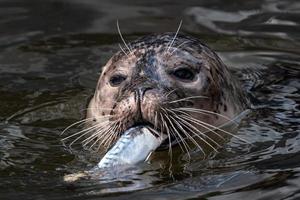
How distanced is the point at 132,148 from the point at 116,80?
120 centimetres

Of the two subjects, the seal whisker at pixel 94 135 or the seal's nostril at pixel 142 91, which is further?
the seal whisker at pixel 94 135

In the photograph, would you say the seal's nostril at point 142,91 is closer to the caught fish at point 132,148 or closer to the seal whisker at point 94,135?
the caught fish at point 132,148

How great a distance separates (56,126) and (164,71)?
112cm

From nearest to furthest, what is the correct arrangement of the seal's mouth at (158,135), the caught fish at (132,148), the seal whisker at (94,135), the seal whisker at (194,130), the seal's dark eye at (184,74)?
1. the caught fish at (132,148)
2. the seal's mouth at (158,135)
3. the seal whisker at (194,130)
4. the seal whisker at (94,135)
5. the seal's dark eye at (184,74)

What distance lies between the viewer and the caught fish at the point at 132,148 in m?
5.54

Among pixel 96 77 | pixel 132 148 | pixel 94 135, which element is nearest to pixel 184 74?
pixel 94 135

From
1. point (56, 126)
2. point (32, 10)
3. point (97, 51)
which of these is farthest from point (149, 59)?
point (32, 10)

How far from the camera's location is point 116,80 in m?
6.71

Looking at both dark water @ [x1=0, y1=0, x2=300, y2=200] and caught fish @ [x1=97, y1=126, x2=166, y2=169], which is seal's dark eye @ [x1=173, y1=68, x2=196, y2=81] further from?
caught fish @ [x1=97, y1=126, x2=166, y2=169]

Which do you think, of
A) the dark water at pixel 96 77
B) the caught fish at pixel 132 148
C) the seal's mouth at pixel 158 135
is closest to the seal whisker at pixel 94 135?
the dark water at pixel 96 77

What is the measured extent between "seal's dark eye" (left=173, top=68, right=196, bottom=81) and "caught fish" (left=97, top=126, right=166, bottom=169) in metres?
0.84

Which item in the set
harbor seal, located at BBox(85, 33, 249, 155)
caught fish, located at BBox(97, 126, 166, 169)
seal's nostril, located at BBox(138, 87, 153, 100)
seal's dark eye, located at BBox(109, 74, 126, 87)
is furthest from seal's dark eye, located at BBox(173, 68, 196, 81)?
caught fish, located at BBox(97, 126, 166, 169)

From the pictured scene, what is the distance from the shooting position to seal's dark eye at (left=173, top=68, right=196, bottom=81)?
659cm

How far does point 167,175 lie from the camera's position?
5.88 meters
